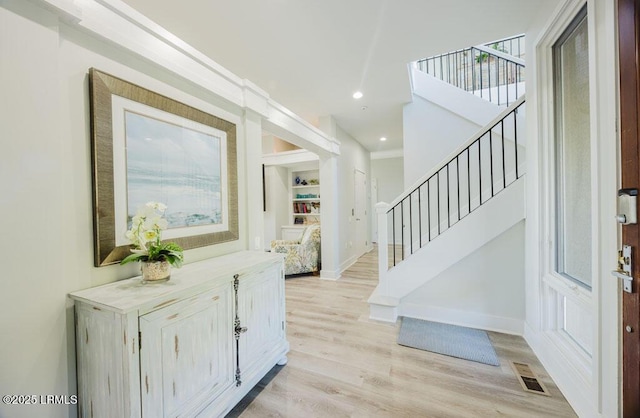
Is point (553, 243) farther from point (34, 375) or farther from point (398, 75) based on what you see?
point (34, 375)

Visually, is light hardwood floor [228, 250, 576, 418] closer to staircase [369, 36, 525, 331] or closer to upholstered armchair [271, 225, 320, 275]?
staircase [369, 36, 525, 331]

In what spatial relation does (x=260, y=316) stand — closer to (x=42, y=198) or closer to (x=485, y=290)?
(x=42, y=198)

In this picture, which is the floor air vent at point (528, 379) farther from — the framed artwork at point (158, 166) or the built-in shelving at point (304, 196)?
the built-in shelving at point (304, 196)

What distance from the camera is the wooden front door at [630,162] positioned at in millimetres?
1101

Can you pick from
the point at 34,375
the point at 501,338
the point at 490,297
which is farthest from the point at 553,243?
the point at 34,375

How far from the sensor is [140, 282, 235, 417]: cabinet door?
3.69 feet

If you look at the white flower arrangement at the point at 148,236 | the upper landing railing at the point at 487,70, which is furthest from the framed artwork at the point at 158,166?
the upper landing railing at the point at 487,70

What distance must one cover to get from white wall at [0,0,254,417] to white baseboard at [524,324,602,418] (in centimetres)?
274

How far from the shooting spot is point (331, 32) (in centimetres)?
238

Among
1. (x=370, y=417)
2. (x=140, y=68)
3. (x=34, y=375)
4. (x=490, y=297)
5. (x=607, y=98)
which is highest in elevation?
(x=140, y=68)

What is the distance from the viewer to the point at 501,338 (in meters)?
2.42

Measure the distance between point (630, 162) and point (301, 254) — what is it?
13.1 ft

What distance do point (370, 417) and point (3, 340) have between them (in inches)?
71.7

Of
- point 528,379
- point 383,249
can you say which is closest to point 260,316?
point 383,249
